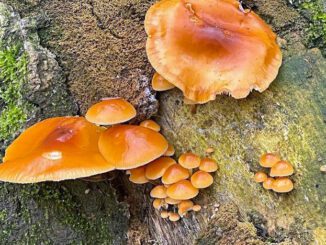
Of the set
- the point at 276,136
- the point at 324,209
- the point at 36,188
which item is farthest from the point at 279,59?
the point at 36,188

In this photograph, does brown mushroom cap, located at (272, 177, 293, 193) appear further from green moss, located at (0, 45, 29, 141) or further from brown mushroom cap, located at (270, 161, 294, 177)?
green moss, located at (0, 45, 29, 141)

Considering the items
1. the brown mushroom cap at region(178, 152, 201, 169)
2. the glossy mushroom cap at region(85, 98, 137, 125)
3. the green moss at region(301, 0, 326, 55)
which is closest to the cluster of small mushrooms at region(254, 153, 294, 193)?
the brown mushroom cap at region(178, 152, 201, 169)

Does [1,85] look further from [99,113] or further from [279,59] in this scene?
[279,59]

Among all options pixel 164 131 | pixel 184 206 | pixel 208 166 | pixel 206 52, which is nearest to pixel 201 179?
pixel 208 166

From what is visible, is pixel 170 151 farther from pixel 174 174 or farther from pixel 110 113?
pixel 110 113

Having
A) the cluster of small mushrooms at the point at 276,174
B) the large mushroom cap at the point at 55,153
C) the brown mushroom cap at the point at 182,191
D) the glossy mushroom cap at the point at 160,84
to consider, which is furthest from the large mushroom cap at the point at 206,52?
A: the large mushroom cap at the point at 55,153

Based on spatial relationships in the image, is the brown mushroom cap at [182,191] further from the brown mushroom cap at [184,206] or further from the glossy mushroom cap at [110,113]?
the glossy mushroom cap at [110,113]
